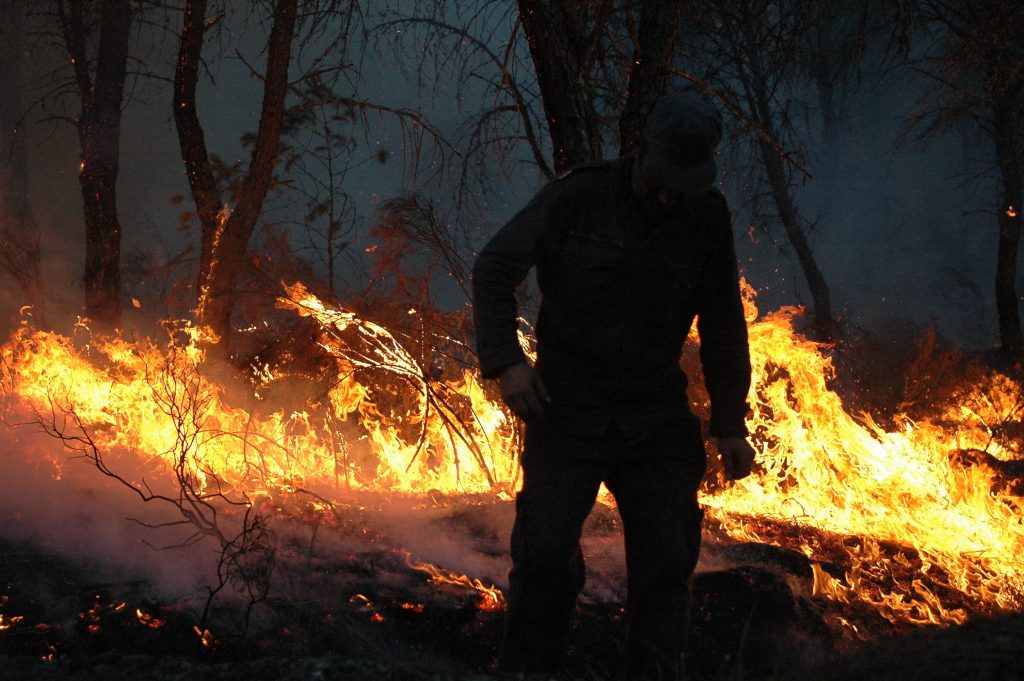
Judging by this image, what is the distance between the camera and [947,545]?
4.96 m

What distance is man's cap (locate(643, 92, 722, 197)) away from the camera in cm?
259

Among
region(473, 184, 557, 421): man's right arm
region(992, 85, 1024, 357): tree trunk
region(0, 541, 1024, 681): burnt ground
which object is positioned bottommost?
region(0, 541, 1024, 681): burnt ground

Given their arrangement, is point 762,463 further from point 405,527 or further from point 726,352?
point 726,352

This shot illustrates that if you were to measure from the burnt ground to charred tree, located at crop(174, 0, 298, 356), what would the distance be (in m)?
4.02

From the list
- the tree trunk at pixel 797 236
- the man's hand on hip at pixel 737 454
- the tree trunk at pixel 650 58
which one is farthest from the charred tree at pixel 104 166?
the man's hand on hip at pixel 737 454

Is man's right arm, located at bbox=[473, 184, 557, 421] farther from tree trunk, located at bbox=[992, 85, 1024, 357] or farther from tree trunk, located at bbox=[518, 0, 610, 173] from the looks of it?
tree trunk, located at bbox=[992, 85, 1024, 357]

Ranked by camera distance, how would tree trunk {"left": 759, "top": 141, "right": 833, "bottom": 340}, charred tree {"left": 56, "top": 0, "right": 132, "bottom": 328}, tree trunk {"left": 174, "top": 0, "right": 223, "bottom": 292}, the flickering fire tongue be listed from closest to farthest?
1. the flickering fire tongue
2. tree trunk {"left": 174, "top": 0, "right": 223, "bottom": 292}
3. charred tree {"left": 56, "top": 0, "right": 132, "bottom": 328}
4. tree trunk {"left": 759, "top": 141, "right": 833, "bottom": 340}

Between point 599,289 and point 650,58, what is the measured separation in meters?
2.36

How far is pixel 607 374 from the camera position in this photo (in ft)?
8.96

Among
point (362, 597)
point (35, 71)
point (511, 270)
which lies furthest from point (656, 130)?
point (35, 71)

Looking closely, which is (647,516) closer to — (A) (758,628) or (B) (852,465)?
(A) (758,628)

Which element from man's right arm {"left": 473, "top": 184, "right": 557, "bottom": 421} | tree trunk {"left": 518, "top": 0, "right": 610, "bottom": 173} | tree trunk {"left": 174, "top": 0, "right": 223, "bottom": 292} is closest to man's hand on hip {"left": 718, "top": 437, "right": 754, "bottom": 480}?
man's right arm {"left": 473, "top": 184, "right": 557, "bottom": 421}

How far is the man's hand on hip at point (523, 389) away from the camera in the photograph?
8.58 feet

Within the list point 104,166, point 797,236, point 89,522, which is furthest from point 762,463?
point 797,236
